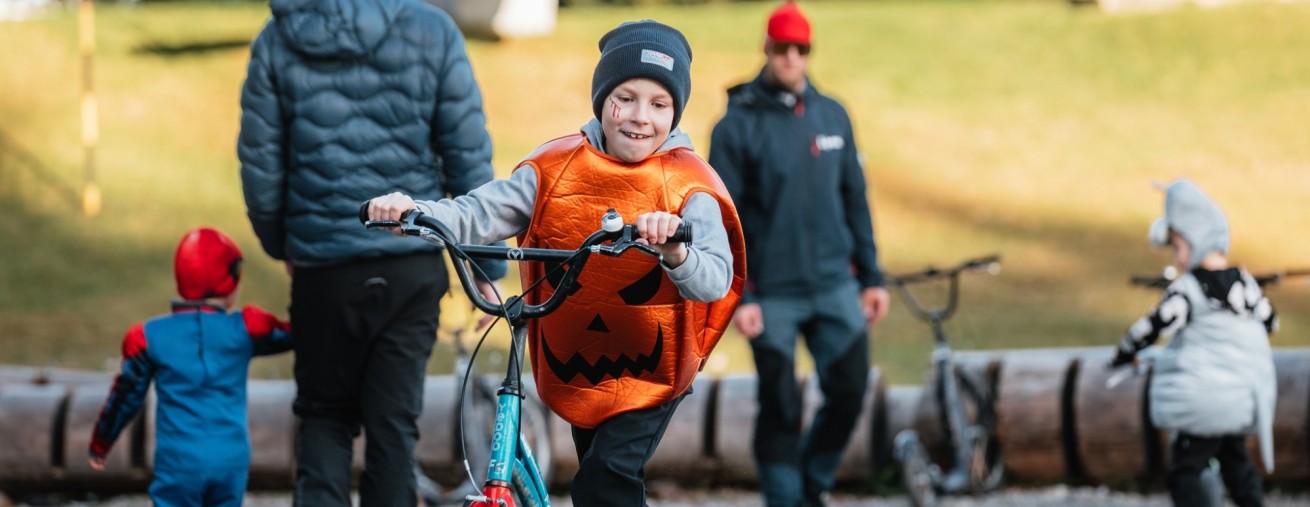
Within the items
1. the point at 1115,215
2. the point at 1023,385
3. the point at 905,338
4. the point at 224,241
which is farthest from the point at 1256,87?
the point at 224,241

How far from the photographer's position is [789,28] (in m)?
6.68

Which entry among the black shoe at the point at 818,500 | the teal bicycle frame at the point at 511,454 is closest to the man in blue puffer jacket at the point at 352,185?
the teal bicycle frame at the point at 511,454

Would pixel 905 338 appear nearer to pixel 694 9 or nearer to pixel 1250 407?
pixel 1250 407

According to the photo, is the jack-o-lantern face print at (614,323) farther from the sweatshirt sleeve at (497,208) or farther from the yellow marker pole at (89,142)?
the yellow marker pole at (89,142)

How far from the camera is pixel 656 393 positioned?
13.6ft

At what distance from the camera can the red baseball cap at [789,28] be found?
21.9 ft

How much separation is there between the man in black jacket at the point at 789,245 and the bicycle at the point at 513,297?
117 inches

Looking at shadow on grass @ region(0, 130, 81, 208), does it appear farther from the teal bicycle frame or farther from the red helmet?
the teal bicycle frame

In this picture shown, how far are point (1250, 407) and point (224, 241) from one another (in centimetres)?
343

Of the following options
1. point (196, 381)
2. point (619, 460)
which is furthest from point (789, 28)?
point (619, 460)

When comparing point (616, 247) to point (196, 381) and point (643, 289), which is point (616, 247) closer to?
point (643, 289)

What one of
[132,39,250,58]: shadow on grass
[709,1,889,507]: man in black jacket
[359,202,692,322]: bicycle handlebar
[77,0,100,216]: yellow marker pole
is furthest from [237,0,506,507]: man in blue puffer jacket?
[132,39,250,58]: shadow on grass

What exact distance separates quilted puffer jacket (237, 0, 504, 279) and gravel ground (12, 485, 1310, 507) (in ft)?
9.33

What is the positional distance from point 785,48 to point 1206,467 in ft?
6.98
